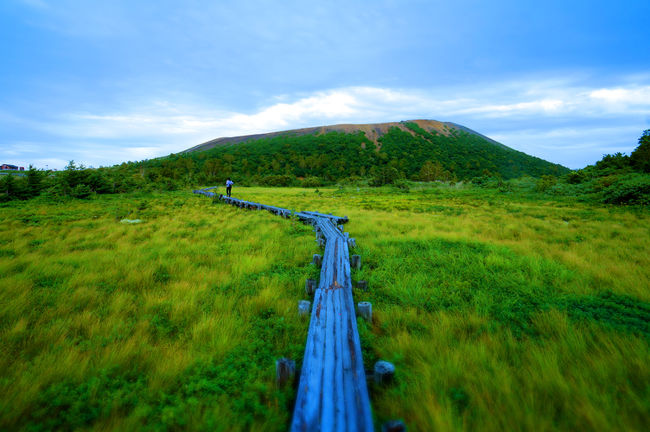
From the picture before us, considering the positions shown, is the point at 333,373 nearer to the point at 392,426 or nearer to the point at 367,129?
the point at 392,426

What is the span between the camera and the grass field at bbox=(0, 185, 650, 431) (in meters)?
1.84

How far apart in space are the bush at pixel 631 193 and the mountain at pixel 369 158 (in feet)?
124

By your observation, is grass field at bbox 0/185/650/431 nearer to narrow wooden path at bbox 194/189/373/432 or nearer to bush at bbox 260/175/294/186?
narrow wooden path at bbox 194/189/373/432

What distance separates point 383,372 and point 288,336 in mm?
1243

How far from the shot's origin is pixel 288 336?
2.89 metres

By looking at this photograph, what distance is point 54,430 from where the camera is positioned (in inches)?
66.9

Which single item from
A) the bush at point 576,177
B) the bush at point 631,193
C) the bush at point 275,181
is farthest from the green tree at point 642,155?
the bush at point 275,181

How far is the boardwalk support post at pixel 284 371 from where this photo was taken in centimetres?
211

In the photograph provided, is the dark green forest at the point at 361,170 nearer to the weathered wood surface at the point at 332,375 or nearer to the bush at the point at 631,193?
the bush at the point at 631,193

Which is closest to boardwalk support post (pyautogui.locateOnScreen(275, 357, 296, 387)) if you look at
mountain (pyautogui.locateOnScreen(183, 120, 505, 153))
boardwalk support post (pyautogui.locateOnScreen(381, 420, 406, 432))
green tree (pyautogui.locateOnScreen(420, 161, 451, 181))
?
boardwalk support post (pyautogui.locateOnScreen(381, 420, 406, 432))

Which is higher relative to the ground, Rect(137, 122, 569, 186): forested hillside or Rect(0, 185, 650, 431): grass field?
Rect(137, 122, 569, 186): forested hillside

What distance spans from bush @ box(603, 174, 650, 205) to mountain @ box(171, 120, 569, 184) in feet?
124

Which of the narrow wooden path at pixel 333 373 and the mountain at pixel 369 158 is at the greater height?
the mountain at pixel 369 158

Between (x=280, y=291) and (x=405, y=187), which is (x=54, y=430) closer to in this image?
(x=280, y=291)
